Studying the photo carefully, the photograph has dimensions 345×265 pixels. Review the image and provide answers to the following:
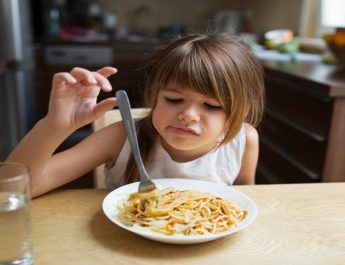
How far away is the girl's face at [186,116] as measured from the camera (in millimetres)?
907

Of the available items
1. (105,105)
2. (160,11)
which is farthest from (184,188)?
(160,11)

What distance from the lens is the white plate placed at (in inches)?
25.7

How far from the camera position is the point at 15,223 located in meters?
0.60

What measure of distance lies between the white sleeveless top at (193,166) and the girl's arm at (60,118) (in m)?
0.25

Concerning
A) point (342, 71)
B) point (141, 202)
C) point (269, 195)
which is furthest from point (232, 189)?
point (342, 71)

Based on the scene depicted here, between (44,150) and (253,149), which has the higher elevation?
(44,150)

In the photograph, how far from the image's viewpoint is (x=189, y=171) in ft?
3.61

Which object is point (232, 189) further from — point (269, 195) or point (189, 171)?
point (189, 171)

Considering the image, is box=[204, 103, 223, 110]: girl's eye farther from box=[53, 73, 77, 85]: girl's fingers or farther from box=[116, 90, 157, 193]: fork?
box=[53, 73, 77, 85]: girl's fingers

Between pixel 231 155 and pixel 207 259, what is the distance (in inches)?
21.9

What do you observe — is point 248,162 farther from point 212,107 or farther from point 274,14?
point 274,14

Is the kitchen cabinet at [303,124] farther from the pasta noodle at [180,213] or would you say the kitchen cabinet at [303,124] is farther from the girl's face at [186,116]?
the pasta noodle at [180,213]

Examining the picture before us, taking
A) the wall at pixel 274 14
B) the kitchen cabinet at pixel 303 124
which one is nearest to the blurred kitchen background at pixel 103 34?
the wall at pixel 274 14

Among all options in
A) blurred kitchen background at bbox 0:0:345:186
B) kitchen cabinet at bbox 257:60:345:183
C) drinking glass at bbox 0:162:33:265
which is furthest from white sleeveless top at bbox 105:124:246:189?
blurred kitchen background at bbox 0:0:345:186
